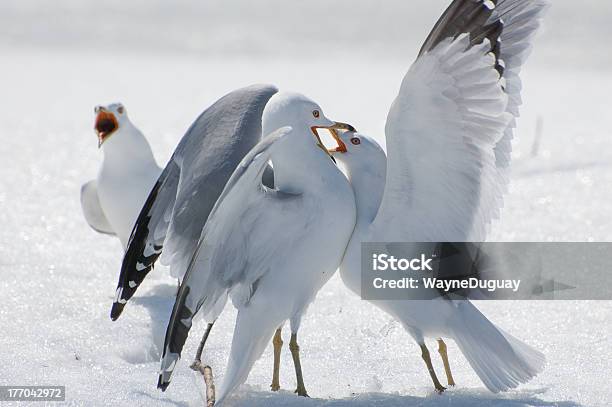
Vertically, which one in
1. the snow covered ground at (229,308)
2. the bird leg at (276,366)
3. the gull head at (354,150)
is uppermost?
the gull head at (354,150)

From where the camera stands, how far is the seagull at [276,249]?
333cm

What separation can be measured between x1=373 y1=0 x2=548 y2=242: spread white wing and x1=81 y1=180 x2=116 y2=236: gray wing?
260 centimetres

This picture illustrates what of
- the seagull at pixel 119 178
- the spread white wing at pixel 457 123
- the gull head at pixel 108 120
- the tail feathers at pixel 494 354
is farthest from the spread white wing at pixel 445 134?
the gull head at pixel 108 120

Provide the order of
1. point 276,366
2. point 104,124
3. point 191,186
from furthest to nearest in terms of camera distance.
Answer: point 104,124 → point 191,186 → point 276,366

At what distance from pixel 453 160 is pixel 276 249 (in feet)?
2.16

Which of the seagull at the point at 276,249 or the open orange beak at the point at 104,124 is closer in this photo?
the seagull at the point at 276,249

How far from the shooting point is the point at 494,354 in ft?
11.4

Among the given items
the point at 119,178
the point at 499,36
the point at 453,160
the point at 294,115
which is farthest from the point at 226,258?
the point at 119,178

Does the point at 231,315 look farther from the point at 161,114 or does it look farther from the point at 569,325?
the point at 161,114

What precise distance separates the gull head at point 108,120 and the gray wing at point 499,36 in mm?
2687

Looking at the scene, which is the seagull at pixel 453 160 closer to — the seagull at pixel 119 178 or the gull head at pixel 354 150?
the gull head at pixel 354 150

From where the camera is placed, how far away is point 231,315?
181 inches

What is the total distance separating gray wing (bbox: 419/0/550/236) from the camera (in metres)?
3.18

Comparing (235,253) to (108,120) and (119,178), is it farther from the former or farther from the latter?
(108,120)
